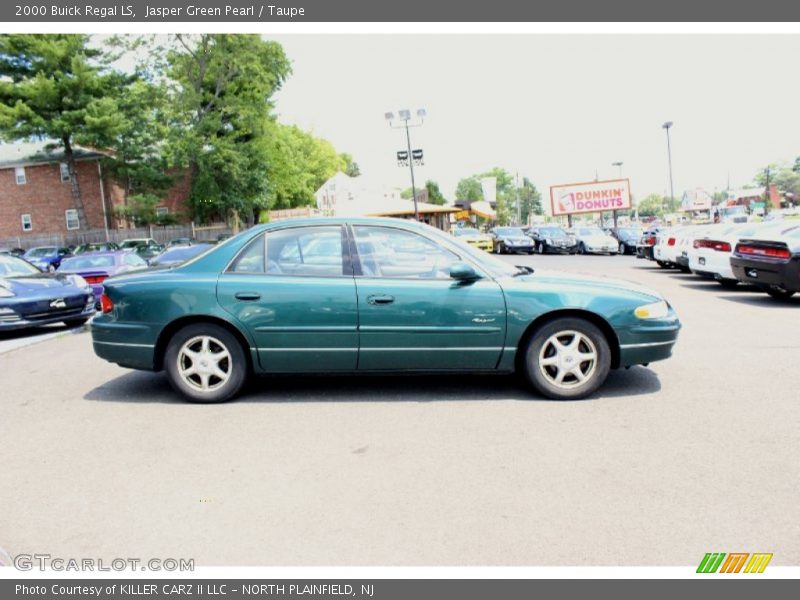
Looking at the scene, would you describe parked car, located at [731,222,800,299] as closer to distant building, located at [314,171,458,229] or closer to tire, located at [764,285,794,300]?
tire, located at [764,285,794,300]

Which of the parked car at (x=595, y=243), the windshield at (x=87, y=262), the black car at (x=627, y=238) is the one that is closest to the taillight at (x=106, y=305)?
the windshield at (x=87, y=262)

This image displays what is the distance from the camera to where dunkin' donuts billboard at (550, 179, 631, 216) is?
153 ft

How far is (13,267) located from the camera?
1202 cm

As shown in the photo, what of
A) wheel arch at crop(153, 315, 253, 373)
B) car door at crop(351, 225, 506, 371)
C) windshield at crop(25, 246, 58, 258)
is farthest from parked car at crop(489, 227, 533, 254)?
wheel arch at crop(153, 315, 253, 373)

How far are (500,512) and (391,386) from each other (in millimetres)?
2739

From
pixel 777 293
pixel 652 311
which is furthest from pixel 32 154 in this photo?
pixel 652 311

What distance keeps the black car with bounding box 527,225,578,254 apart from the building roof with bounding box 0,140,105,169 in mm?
29941

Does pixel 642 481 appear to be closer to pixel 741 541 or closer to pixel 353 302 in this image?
pixel 741 541

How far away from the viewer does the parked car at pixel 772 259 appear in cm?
1084

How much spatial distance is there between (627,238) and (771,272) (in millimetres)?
20681

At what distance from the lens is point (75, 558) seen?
10.4 feet

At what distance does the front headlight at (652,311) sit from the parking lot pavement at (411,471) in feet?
2.16

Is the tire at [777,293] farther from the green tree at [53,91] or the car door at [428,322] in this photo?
the green tree at [53,91]

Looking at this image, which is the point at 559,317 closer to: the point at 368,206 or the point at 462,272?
the point at 462,272
